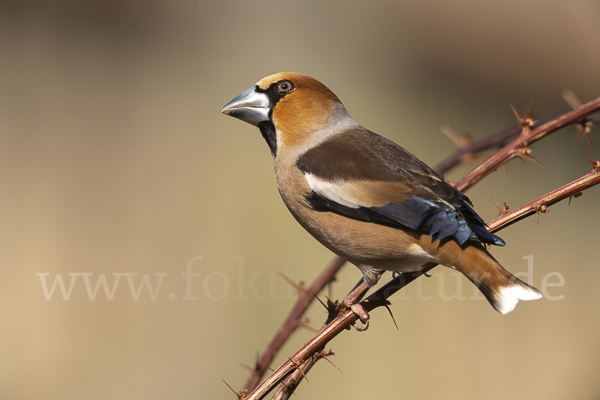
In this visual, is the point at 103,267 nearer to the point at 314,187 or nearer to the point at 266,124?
the point at 266,124

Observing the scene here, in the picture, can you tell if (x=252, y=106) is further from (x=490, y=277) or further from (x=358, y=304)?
(x=490, y=277)

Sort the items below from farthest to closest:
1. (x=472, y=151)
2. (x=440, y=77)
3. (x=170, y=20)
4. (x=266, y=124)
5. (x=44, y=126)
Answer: (x=440, y=77)
(x=170, y=20)
(x=44, y=126)
(x=266, y=124)
(x=472, y=151)

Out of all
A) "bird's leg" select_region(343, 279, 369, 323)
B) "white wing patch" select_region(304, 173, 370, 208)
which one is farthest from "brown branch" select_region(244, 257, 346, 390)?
"white wing patch" select_region(304, 173, 370, 208)

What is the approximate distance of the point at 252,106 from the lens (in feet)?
8.30

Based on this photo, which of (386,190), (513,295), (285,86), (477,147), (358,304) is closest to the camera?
(513,295)

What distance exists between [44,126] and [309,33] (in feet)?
8.98

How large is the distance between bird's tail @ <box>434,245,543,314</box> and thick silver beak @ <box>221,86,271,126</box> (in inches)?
45.9

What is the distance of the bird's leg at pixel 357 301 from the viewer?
1.94 metres

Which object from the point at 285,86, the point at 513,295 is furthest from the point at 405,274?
the point at 285,86

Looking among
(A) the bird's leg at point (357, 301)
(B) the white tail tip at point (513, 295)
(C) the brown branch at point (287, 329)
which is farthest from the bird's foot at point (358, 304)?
(B) the white tail tip at point (513, 295)

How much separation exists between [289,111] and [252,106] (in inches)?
7.5

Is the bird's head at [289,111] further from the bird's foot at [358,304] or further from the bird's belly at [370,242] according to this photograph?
the bird's foot at [358,304]

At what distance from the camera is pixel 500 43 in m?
4.95

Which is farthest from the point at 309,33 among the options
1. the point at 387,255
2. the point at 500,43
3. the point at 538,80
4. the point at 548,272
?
the point at 387,255
